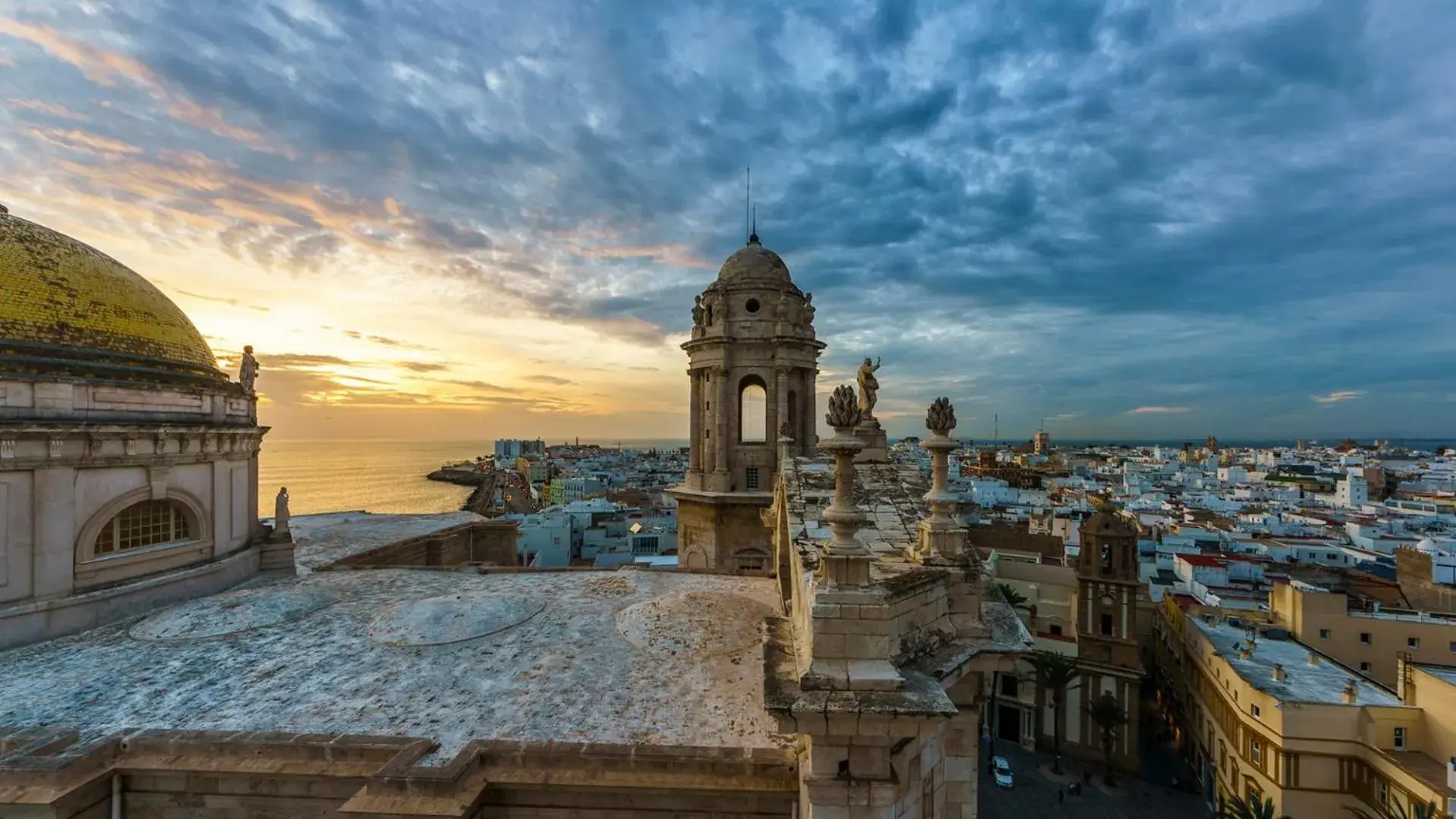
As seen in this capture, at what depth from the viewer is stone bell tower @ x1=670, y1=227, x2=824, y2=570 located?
2333 cm

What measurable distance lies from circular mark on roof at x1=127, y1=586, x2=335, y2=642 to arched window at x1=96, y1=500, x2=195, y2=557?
1877mm

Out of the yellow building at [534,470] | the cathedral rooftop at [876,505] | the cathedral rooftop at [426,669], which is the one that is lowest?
the yellow building at [534,470]

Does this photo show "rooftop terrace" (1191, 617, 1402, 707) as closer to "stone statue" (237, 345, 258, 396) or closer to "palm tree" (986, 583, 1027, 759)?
"palm tree" (986, 583, 1027, 759)

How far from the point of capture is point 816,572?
296 inches

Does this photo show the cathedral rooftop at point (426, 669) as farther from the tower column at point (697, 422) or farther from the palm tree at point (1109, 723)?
the palm tree at point (1109, 723)

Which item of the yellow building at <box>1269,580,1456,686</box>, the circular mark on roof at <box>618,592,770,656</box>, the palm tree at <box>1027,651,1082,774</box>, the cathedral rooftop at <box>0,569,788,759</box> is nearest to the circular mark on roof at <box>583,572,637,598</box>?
the cathedral rooftop at <box>0,569,788,759</box>

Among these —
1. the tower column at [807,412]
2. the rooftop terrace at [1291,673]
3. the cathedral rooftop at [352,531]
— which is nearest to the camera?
the cathedral rooftop at [352,531]

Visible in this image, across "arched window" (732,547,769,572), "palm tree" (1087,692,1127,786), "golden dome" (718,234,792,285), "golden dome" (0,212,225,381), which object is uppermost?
"golden dome" (718,234,792,285)

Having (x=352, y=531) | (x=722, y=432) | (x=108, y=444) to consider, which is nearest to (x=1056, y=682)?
(x=722, y=432)

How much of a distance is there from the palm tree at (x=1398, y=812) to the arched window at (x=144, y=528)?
35666 mm

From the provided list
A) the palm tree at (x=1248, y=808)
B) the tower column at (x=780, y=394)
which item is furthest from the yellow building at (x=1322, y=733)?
the tower column at (x=780, y=394)

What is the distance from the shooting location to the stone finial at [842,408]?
7.07 meters

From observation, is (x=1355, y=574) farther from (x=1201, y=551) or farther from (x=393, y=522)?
(x=393, y=522)

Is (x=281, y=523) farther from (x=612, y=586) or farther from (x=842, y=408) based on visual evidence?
(x=842, y=408)
